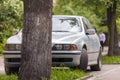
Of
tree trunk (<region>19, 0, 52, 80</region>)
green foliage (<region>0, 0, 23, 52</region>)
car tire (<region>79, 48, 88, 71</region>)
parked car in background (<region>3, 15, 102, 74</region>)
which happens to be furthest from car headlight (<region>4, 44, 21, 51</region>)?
green foliage (<region>0, 0, 23, 52</region>)

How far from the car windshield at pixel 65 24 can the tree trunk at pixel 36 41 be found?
4387 millimetres

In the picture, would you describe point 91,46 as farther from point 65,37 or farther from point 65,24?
point 65,37

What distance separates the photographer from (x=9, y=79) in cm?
1149

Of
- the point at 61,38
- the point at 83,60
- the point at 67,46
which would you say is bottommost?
the point at 83,60

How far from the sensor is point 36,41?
1049 centimetres

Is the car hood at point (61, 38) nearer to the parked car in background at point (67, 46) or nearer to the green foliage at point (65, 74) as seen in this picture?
the parked car in background at point (67, 46)

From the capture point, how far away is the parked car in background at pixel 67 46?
44.2 feet

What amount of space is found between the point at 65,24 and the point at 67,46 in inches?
69.3

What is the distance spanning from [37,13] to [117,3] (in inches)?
603

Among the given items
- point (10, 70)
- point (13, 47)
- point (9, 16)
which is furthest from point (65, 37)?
point (9, 16)

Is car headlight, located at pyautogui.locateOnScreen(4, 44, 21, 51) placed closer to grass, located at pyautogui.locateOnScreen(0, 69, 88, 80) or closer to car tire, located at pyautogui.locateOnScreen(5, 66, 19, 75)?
car tire, located at pyautogui.locateOnScreen(5, 66, 19, 75)

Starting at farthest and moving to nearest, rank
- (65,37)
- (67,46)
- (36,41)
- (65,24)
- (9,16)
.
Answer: (9,16)
(65,24)
(65,37)
(67,46)
(36,41)

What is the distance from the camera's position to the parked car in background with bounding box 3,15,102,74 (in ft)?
44.2

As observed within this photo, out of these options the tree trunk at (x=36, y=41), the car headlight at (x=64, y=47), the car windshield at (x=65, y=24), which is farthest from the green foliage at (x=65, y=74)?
the car windshield at (x=65, y=24)
